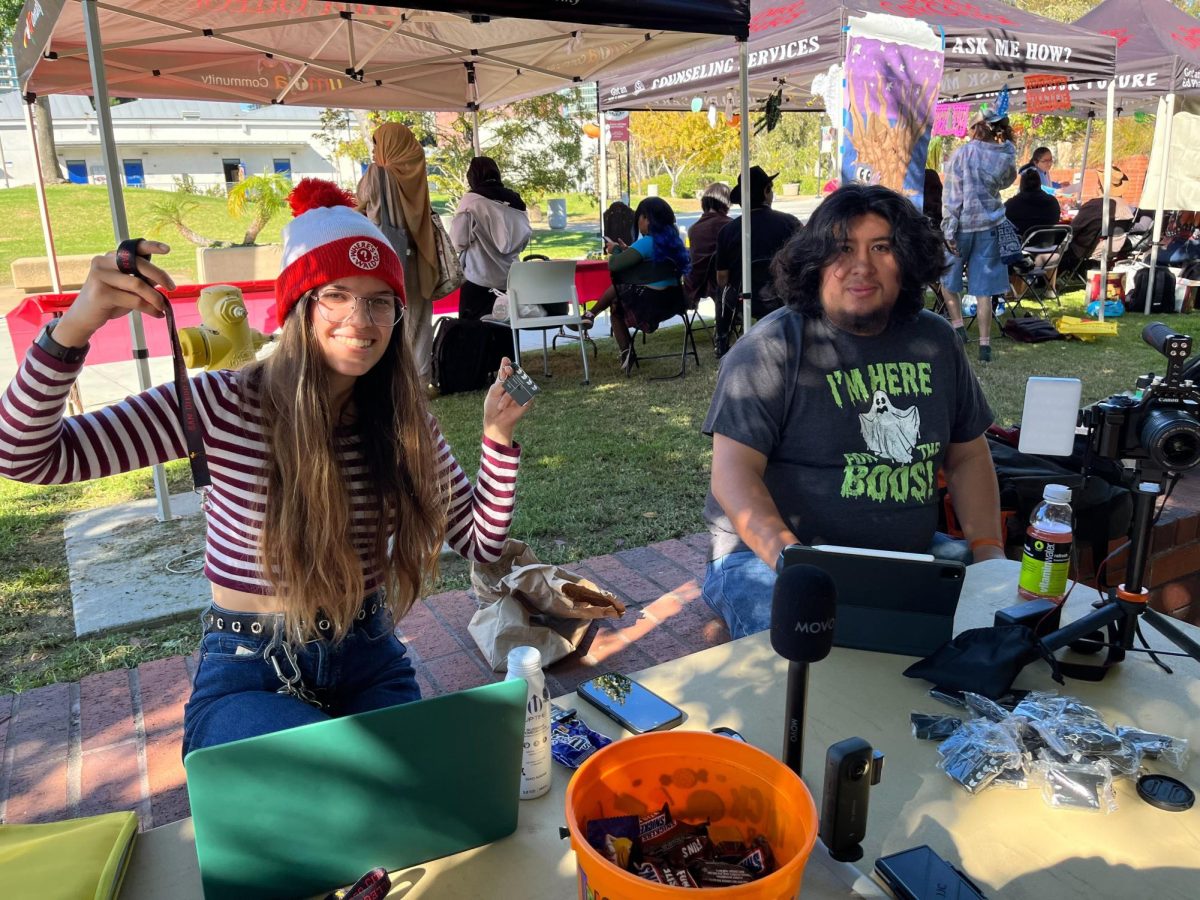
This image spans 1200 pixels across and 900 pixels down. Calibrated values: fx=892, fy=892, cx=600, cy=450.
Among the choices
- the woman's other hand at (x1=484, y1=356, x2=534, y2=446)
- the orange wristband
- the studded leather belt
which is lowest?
the orange wristband

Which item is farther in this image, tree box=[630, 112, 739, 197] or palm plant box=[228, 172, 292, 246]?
Answer: tree box=[630, 112, 739, 197]

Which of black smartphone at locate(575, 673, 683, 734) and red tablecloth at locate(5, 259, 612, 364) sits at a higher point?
red tablecloth at locate(5, 259, 612, 364)

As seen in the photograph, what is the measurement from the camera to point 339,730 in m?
0.94

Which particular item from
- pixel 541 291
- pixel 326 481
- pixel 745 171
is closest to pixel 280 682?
pixel 326 481

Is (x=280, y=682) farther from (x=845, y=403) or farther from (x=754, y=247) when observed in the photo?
(x=754, y=247)

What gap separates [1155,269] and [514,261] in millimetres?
7192

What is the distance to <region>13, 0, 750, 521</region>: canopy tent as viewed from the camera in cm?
384

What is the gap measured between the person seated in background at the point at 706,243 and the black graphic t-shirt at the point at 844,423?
5.63 m

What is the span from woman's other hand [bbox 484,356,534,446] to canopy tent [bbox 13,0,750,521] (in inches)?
85.7

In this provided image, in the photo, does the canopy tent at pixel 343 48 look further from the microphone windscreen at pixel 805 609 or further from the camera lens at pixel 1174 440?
the microphone windscreen at pixel 805 609

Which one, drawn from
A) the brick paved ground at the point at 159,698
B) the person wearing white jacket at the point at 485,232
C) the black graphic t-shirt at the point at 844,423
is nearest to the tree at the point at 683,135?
the person wearing white jacket at the point at 485,232

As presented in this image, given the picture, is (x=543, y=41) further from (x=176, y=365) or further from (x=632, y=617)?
(x=176, y=365)

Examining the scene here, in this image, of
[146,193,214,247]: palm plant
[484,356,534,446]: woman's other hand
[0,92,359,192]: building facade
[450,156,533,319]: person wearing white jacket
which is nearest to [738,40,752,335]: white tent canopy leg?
[450,156,533,319]: person wearing white jacket

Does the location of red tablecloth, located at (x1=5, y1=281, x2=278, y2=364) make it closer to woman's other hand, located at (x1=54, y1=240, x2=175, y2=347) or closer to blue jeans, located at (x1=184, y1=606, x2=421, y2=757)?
blue jeans, located at (x1=184, y1=606, x2=421, y2=757)
